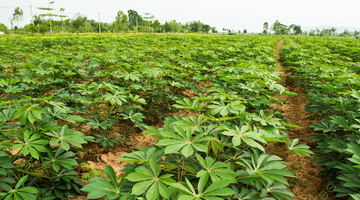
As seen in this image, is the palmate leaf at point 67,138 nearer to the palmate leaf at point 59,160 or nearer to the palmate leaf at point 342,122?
the palmate leaf at point 59,160

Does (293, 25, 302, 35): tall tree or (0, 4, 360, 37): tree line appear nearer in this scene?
(0, 4, 360, 37): tree line

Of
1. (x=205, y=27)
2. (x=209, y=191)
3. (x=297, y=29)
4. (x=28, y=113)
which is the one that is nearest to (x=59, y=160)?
(x=28, y=113)

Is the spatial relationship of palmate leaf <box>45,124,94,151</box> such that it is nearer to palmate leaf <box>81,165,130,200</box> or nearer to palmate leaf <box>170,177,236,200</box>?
palmate leaf <box>81,165,130,200</box>

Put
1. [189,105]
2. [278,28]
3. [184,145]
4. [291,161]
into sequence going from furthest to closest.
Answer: [278,28] → [291,161] → [189,105] → [184,145]

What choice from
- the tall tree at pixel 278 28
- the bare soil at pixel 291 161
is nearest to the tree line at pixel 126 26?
the tall tree at pixel 278 28

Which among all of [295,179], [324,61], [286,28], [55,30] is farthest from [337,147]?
[286,28]

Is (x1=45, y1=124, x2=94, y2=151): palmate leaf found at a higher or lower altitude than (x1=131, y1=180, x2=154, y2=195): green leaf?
higher

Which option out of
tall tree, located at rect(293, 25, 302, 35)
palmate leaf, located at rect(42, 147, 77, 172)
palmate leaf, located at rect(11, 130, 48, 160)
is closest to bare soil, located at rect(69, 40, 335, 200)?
palmate leaf, located at rect(42, 147, 77, 172)

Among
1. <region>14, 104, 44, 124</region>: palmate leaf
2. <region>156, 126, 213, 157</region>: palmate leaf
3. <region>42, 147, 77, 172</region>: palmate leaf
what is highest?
<region>14, 104, 44, 124</region>: palmate leaf

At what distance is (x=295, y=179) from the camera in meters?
1.97

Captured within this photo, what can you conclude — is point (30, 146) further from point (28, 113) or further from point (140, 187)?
point (140, 187)

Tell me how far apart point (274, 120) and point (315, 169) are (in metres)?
1.35

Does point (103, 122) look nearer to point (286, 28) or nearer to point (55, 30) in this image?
point (55, 30)

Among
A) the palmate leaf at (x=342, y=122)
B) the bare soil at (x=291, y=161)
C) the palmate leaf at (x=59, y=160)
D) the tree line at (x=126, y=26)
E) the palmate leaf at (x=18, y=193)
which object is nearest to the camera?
the palmate leaf at (x=18, y=193)
